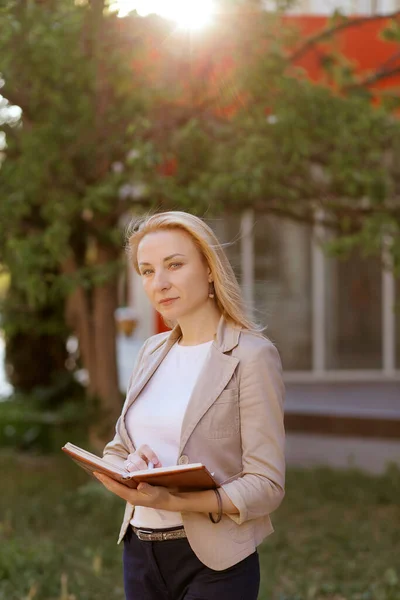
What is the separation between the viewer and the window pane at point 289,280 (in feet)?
40.6

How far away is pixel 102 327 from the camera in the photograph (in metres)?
7.12

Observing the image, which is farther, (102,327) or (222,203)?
(102,327)

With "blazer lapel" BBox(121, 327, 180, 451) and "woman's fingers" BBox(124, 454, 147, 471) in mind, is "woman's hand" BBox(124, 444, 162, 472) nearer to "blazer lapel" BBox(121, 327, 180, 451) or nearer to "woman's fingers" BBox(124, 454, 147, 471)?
"woman's fingers" BBox(124, 454, 147, 471)

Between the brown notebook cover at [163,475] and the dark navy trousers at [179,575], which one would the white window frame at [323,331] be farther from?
the brown notebook cover at [163,475]

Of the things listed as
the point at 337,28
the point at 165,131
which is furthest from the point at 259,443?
the point at 337,28

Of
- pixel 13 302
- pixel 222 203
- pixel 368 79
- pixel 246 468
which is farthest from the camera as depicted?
pixel 13 302

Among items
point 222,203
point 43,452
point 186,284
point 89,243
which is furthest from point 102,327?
point 186,284

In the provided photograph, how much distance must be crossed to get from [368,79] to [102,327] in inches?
114

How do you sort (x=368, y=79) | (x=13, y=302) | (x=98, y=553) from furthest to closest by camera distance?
(x=13, y=302) < (x=368, y=79) < (x=98, y=553)

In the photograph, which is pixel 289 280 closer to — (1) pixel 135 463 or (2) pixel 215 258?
(2) pixel 215 258

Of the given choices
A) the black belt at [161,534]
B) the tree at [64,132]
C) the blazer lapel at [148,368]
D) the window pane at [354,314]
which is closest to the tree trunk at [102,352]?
the tree at [64,132]

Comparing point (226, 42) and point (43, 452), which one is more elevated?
point (226, 42)

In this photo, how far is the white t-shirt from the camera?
2.21m

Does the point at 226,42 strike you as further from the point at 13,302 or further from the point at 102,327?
the point at 13,302
